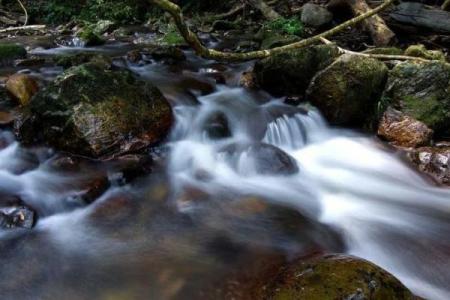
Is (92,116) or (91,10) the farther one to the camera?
(91,10)

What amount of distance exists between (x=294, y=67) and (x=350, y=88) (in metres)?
1.00

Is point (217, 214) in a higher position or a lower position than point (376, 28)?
lower

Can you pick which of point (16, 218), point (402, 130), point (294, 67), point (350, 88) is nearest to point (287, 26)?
point (294, 67)

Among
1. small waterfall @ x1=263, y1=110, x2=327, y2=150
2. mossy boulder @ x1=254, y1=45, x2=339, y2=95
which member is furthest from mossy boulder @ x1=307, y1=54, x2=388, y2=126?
mossy boulder @ x1=254, y1=45, x2=339, y2=95

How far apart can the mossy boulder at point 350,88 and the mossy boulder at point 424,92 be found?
0.19m

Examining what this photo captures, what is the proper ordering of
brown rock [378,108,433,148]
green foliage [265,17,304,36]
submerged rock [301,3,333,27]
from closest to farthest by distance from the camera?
brown rock [378,108,433,148], green foliage [265,17,304,36], submerged rock [301,3,333,27]

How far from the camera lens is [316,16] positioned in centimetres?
1070

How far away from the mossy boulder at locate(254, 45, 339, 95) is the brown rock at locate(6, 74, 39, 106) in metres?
3.28

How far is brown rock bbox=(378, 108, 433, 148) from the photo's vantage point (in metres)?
5.16

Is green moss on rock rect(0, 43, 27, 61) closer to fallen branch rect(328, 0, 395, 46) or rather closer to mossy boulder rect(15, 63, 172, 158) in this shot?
mossy boulder rect(15, 63, 172, 158)

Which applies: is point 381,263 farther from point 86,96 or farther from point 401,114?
point 86,96

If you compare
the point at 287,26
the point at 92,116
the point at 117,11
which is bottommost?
the point at 117,11

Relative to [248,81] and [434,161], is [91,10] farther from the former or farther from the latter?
[434,161]

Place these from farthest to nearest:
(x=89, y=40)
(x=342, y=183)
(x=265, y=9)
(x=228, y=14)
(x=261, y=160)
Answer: (x=228, y=14) → (x=265, y=9) → (x=89, y=40) → (x=342, y=183) → (x=261, y=160)
